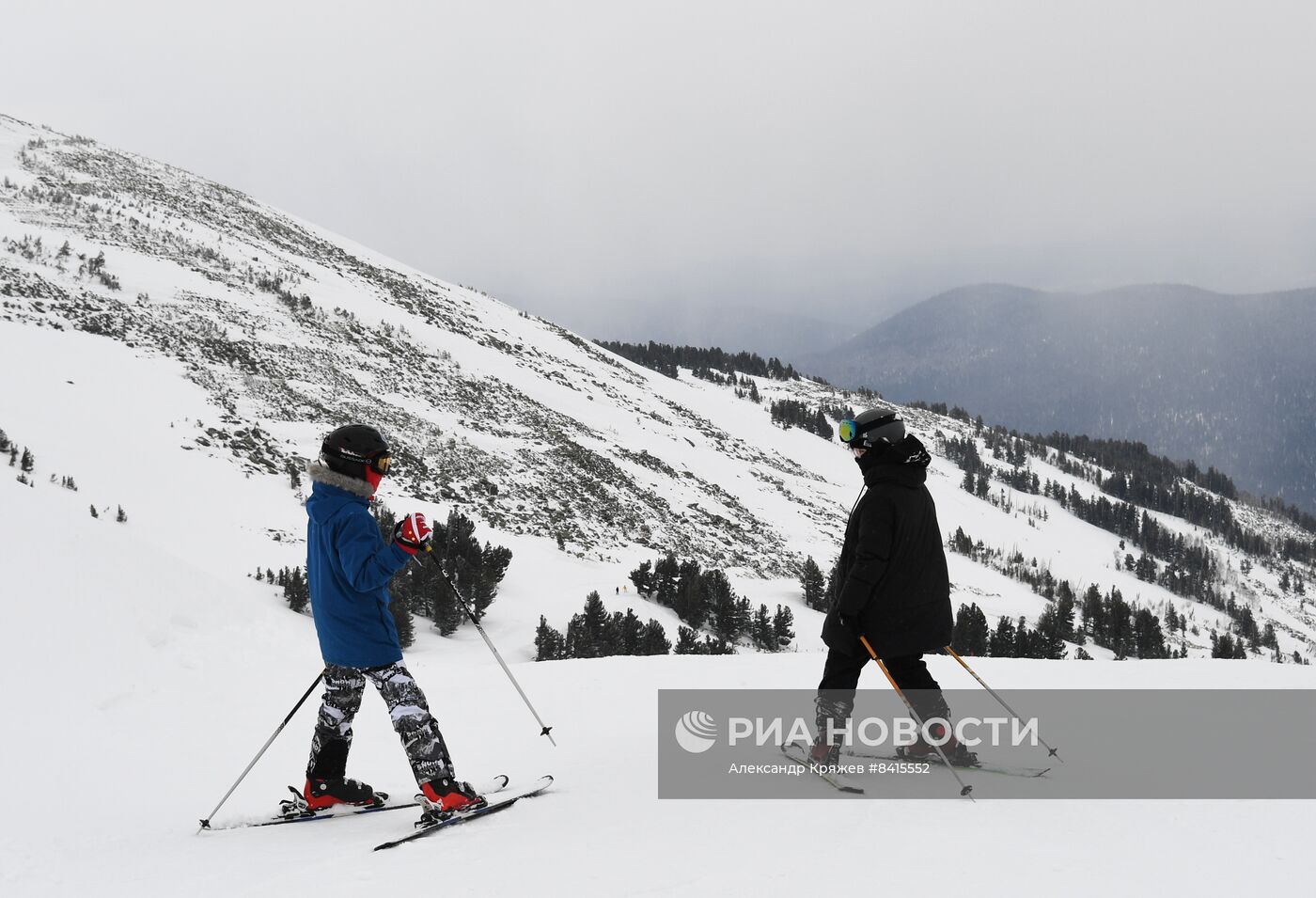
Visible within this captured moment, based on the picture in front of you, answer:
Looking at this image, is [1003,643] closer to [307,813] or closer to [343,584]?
[307,813]

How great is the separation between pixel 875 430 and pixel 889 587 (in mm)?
980

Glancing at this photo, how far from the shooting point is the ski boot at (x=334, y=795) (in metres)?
4.31

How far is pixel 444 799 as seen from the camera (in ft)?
12.5

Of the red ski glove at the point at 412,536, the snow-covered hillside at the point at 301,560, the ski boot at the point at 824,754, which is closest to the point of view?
the snow-covered hillside at the point at 301,560

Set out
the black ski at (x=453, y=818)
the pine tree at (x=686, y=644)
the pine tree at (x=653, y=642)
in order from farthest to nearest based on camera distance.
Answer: the pine tree at (x=686, y=644) < the pine tree at (x=653, y=642) < the black ski at (x=453, y=818)

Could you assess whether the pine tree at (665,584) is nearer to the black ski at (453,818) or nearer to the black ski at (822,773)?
the black ski at (822,773)

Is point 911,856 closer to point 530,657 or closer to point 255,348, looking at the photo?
point 530,657

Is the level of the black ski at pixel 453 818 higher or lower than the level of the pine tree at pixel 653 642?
higher

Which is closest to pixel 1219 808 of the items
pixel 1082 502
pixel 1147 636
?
pixel 1147 636

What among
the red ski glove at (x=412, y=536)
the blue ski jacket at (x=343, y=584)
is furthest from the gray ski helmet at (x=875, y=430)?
the blue ski jacket at (x=343, y=584)

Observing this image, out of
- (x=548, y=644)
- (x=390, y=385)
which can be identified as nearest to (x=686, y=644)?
(x=548, y=644)

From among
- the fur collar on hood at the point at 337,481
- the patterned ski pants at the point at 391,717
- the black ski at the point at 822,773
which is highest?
the fur collar on hood at the point at 337,481

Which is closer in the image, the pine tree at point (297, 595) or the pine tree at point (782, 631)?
the pine tree at point (297, 595)

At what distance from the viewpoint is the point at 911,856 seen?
2.92m
